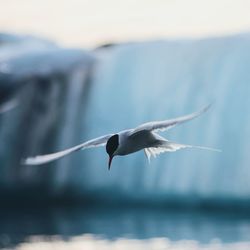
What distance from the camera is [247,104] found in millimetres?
8680

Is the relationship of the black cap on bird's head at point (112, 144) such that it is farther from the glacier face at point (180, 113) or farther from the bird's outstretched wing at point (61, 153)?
the glacier face at point (180, 113)

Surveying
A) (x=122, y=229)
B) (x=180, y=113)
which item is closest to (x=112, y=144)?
(x=122, y=229)

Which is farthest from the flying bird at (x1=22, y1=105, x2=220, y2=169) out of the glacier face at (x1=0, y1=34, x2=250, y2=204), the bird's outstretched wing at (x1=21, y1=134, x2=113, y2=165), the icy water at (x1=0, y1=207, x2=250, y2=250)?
the glacier face at (x1=0, y1=34, x2=250, y2=204)

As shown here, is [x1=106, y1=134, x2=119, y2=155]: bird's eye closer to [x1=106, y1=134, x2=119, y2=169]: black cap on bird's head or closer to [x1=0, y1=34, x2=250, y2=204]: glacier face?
[x1=106, y1=134, x2=119, y2=169]: black cap on bird's head

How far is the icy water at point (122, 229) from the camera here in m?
5.54

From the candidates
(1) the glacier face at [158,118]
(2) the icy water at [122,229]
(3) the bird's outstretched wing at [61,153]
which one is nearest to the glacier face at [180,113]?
(1) the glacier face at [158,118]

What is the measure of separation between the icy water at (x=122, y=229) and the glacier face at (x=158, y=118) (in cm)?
41

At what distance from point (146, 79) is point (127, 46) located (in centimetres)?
82

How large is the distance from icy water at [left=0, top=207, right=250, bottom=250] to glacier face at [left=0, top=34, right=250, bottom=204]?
406 millimetres

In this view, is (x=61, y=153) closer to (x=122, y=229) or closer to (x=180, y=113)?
(x=122, y=229)

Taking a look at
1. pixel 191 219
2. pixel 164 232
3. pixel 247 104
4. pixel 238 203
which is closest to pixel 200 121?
pixel 247 104

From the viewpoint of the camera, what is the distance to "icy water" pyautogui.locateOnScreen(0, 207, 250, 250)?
554cm

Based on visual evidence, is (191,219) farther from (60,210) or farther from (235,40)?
(235,40)

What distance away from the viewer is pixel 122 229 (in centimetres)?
640
